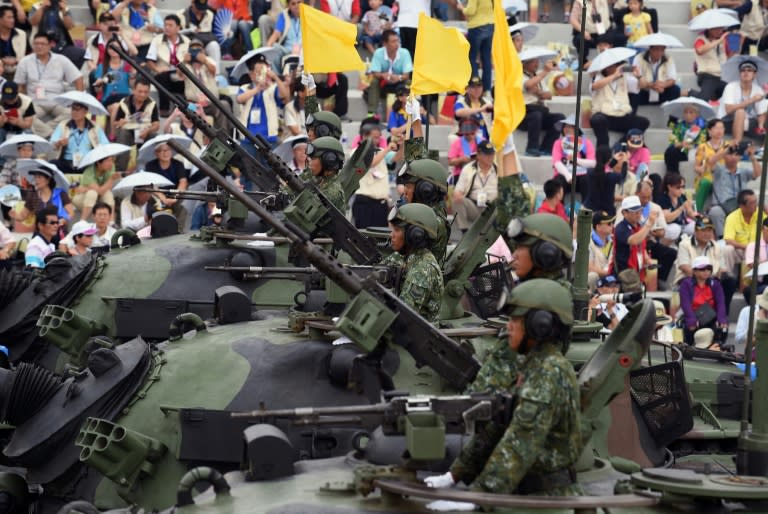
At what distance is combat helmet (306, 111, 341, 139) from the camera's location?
62.0ft

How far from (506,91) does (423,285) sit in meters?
1.88

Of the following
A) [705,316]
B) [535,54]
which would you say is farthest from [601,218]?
[535,54]

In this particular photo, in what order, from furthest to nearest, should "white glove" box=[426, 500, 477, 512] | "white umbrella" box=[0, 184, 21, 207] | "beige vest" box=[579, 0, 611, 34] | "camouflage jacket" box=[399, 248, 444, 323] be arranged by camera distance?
1. "beige vest" box=[579, 0, 611, 34]
2. "white umbrella" box=[0, 184, 21, 207]
3. "camouflage jacket" box=[399, 248, 444, 323]
4. "white glove" box=[426, 500, 477, 512]

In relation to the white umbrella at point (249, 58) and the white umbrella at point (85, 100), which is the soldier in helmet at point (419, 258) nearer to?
the white umbrella at point (85, 100)

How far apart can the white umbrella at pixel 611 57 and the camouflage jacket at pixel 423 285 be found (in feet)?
47.8

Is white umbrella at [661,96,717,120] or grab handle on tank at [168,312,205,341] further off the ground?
white umbrella at [661,96,717,120]

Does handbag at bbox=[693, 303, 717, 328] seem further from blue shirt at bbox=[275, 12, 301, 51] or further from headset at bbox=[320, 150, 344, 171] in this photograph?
blue shirt at bbox=[275, 12, 301, 51]

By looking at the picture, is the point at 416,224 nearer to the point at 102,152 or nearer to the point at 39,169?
the point at 39,169

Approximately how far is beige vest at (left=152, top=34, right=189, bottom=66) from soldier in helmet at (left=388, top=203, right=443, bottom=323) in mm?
14058

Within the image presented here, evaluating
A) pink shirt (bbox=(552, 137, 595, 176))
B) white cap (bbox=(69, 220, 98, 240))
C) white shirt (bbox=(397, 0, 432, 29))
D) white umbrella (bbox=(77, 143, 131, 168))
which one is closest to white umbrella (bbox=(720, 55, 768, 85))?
pink shirt (bbox=(552, 137, 595, 176))

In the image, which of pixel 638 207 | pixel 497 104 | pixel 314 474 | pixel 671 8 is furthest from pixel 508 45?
pixel 671 8

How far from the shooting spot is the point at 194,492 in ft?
39.6

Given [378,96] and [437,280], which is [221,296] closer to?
[437,280]

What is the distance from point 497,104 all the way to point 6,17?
15357mm
